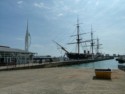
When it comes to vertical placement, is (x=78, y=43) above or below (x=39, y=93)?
above

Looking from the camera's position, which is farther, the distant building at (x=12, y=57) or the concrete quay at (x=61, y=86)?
the distant building at (x=12, y=57)

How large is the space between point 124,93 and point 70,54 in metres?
109

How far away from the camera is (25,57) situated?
178 ft

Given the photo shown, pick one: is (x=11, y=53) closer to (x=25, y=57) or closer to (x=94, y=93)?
(x=25, y=57)

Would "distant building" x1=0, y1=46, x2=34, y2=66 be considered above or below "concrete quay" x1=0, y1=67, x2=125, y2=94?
above

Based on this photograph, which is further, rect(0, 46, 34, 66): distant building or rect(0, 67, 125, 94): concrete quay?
rect(0, 46, 34, 66): distant building

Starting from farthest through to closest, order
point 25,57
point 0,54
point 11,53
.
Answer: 1. point 25,57
2. point 11,53
3. point 0,54

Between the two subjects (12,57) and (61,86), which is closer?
(61,86)

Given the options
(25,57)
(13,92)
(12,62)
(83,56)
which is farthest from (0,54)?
(83,56)

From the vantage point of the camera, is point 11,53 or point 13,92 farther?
point 11,53

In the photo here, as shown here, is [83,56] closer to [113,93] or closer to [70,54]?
[70,54]

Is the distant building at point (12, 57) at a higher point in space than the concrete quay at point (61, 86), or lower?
higher

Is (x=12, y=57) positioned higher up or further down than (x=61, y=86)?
higher up

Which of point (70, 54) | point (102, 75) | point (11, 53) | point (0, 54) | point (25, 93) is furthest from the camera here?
point (70, 54)
